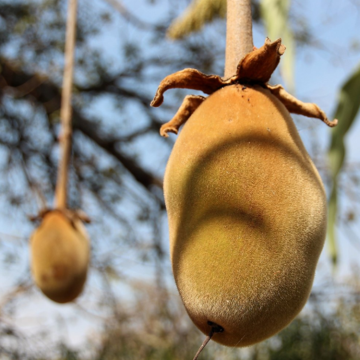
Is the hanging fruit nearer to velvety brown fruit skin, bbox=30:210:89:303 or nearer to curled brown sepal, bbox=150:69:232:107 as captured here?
velvety brown fruit skin, bbox=30:210:89:303

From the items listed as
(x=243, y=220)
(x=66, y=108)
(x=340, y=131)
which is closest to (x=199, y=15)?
(x=66, y=108)

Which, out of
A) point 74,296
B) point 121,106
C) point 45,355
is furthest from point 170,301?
point 74,296

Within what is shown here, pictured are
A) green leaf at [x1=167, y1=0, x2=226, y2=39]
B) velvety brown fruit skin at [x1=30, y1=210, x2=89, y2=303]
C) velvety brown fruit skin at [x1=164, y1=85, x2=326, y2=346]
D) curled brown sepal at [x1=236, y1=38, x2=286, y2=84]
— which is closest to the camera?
velvety brown fruit skin at [x1=164, y1=85, x2=326, y2=346]

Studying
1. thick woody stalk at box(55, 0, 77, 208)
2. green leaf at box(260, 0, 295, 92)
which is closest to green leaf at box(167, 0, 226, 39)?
thick woody stalk at box(55, 0, 77, 208)

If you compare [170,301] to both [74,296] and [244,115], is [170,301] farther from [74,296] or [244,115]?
[244,115]

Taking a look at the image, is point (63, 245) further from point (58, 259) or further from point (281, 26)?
point (281, 26)

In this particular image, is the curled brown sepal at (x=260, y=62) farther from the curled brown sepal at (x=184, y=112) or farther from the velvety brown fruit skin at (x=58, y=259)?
the velvety brown fruit skin at (x=58, y=259)
